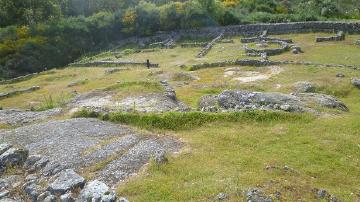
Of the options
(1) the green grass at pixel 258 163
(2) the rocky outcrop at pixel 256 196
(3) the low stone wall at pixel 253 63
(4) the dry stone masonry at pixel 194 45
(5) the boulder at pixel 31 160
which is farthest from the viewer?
(4) the dry stone masonry at pixel 194 45

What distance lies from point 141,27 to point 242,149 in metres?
59.7

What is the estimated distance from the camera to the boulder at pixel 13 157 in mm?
23453

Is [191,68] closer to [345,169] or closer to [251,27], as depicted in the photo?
[251,27]

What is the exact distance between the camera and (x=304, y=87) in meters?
37.8

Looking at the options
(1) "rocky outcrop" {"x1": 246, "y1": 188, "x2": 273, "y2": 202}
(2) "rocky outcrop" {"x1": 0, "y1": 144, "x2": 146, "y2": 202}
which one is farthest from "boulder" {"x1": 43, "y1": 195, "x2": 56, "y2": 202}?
(1) "rocky outcrop" {"x1": 246, "y1": 188, "x2": 273, "y2": 202}

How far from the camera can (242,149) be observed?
2280 centimetres

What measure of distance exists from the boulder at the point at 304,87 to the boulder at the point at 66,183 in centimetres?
2312

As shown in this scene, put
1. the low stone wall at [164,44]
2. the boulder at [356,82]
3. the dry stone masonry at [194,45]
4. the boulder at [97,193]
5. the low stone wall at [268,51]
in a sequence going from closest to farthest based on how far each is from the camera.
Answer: the boulder at [97,193]
the boulder at [356,82]
the low stone wall at [268,51]
the dry stone masonry at [194,45]
the low stone wall at [164,44]

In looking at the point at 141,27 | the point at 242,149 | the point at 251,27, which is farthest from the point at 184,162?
the point at 141,27

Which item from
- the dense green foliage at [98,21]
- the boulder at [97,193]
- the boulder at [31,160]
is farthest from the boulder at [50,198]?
the dense green foliage at [98,21]

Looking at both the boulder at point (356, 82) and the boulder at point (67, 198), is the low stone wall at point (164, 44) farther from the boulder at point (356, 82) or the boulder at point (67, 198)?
the boulder at point (67, 198)

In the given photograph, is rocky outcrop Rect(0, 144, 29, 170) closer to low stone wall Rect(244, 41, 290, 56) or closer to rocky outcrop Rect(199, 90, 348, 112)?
rocky outcrop Rect(199, 90, 348, 112)

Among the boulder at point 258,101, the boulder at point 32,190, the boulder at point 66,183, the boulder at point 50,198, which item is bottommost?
the boulder at point 32,190

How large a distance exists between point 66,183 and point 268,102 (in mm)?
15208
